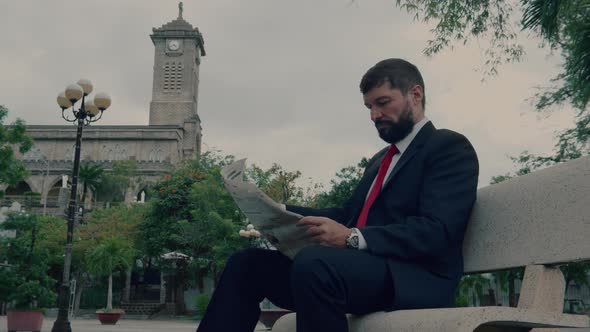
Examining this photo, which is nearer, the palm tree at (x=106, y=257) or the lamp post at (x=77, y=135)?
the lamp post at (x=77, y=135)

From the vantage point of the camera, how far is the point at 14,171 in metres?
14.3

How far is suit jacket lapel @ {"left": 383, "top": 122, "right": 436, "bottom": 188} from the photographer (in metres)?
2.30

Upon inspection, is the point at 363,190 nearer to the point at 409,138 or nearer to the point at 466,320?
the point at 409,138

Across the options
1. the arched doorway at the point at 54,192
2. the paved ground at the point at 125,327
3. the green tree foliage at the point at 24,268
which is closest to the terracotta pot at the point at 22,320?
the green tree foliage at the point at 24,268

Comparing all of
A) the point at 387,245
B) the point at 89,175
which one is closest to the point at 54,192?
the point at 89,175

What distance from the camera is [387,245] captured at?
2068 mm

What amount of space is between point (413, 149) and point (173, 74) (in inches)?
2884

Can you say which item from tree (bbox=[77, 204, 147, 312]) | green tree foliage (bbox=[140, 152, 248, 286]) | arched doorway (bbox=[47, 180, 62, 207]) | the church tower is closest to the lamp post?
green tree foliage (bbox=[140, 152, 248, 286])

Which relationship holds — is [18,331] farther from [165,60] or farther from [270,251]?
[165,60]

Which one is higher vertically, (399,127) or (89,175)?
(89,175)

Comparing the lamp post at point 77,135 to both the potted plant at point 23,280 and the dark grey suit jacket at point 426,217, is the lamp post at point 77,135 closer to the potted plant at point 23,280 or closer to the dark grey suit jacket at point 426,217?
the potted plant at point 23,280

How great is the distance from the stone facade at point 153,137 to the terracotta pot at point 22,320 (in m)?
45.2

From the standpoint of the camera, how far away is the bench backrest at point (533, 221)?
1802 mm

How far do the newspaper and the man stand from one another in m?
0.09
